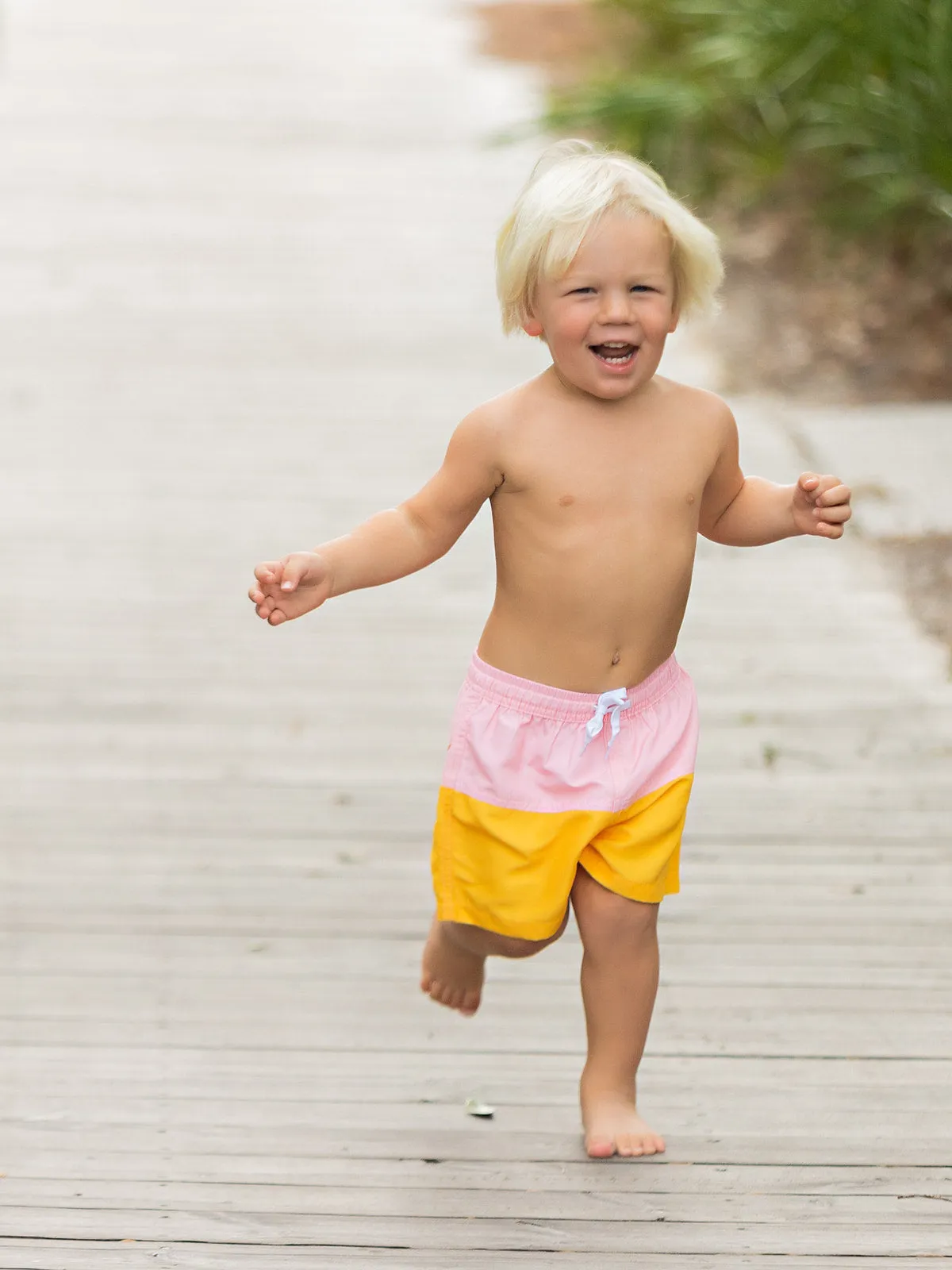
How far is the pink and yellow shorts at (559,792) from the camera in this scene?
94.3 inches

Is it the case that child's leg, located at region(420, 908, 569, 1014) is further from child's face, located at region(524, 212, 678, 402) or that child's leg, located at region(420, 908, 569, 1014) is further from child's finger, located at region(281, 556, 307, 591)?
child's face, located at region(524, 212, 678, 402)

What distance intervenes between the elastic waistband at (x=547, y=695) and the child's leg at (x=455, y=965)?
1.18 feet

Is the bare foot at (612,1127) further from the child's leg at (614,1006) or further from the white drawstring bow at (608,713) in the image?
the white drawstring bow at (608,713)

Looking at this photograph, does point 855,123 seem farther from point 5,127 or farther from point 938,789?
point 5,127

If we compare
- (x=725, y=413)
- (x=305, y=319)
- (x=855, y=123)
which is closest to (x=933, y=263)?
(x=855, y=123)

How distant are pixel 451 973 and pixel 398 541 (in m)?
0.70

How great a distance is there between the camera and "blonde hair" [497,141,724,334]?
2.23 m

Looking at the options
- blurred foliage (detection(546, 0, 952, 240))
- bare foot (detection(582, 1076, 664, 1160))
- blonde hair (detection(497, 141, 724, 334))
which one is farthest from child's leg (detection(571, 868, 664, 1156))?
blurred foliage (detection(546, 0, 952, 240))

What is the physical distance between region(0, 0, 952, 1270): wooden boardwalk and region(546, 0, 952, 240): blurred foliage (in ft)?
4.88

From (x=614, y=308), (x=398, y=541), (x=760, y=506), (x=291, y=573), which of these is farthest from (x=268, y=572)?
(x=760, y=506)

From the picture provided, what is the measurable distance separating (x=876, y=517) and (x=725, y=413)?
3.08 meters

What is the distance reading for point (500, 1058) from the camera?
284cm

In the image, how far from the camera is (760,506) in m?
2.50

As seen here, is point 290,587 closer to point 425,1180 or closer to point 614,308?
point 614,308
